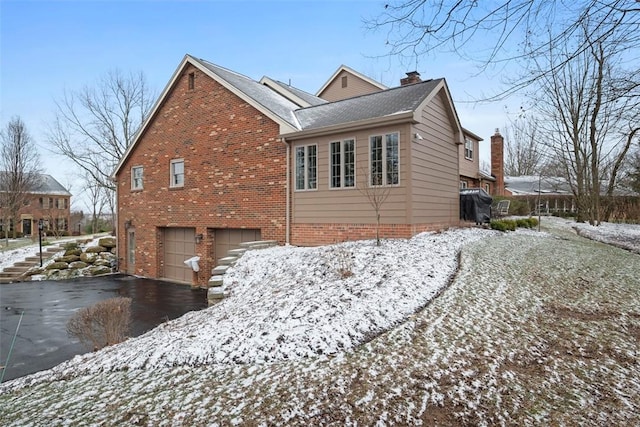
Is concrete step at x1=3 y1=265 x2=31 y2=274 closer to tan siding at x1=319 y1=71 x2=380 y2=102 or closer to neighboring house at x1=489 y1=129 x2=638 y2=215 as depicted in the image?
tan siding at x1=319 y1=71 x2=380 y2=102

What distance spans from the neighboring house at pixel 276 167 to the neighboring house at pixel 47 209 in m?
26.1

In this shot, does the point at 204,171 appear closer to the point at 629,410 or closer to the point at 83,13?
the point at 83,13

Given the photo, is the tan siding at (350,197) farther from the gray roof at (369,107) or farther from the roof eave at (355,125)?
the gray roof at (369,107)

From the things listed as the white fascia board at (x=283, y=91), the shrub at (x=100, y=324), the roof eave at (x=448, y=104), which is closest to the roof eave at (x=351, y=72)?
the white fascia board at (x=283, y=91)

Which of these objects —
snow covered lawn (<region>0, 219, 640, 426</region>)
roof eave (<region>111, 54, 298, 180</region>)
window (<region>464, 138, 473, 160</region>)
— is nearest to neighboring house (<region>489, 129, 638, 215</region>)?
window (<region>464, 138, 473, 160</region>)

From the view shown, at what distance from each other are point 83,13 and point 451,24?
8894mm

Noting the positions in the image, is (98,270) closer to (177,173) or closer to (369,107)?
(177,173)

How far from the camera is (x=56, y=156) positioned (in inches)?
1022

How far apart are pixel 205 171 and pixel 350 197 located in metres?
5.61

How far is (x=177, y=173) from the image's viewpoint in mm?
14188

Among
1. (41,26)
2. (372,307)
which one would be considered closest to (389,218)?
(372,307)

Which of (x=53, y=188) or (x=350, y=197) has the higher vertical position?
(x=53, y=188)

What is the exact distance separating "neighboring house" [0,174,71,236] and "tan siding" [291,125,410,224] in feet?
107

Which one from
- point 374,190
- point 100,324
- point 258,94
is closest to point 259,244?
point 374,190
